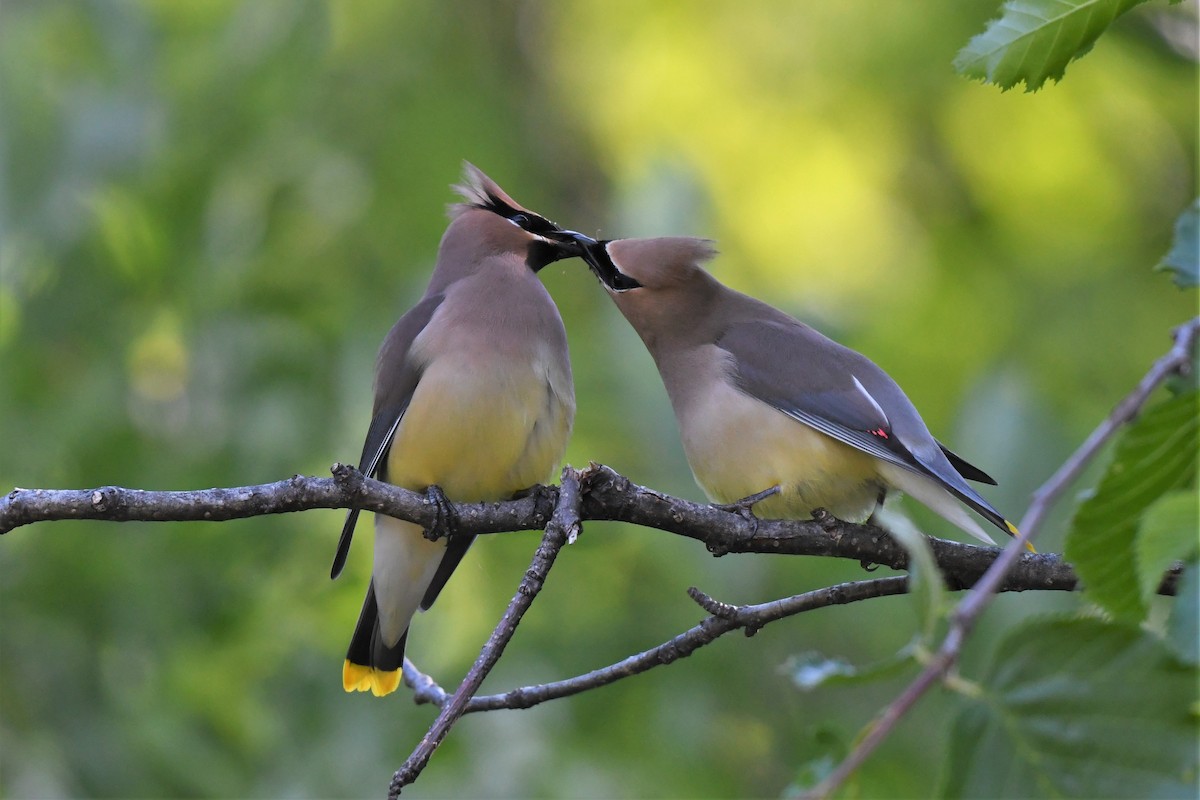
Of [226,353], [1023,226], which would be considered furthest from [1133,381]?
[226,353]

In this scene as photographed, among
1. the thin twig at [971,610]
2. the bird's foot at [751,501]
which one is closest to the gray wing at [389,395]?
the bird's foot at [751,501]

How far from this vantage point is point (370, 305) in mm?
7219

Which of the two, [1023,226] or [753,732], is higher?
[1023,226]

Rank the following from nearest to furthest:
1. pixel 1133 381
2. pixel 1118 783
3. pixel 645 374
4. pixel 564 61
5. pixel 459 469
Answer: pixel 1118 783
pixel 459 469
pixel 645 374
pixel 1133 381
pixel 564 61

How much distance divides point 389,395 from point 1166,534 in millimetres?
3237

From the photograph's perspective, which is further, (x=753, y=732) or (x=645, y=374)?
(x=753, y=732)

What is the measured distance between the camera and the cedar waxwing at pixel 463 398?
423 centimetres

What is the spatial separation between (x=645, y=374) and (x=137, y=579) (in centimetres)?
249

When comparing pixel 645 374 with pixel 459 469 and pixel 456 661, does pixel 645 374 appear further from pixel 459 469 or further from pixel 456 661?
pixel 459 469

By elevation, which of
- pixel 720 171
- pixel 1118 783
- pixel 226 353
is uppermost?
pixel 720 171

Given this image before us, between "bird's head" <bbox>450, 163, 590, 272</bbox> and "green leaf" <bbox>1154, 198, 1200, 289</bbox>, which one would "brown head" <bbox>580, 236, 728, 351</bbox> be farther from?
"green leaf" <bbox>1154, 198, 1200, 289</bbox>

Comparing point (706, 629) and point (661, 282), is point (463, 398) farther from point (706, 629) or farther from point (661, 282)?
point (706, 629)

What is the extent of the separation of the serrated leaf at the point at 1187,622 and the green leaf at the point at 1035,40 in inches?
33.5

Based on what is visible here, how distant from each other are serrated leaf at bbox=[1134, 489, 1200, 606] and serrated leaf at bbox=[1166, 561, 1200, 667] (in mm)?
46
